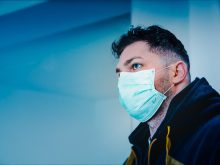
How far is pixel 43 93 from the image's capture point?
317 centimetres

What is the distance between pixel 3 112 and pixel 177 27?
6.26ft

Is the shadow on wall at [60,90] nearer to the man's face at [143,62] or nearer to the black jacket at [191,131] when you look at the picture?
the man's face at [143,62]

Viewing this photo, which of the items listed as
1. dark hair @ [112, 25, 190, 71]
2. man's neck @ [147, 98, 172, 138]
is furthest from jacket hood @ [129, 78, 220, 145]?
dark hair @ [112, 25, 190, 71]

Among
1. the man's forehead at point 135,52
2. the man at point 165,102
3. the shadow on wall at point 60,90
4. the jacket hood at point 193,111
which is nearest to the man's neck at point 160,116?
the man at point 165,102

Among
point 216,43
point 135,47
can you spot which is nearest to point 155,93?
point 135,47

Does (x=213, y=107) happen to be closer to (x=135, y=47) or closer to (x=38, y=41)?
(x=135, y=47)

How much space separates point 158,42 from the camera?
1.52 metres

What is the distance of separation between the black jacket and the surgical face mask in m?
0.12

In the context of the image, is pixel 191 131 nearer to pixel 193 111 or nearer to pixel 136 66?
pixel 193 111

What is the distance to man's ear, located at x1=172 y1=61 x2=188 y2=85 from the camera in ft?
4.63

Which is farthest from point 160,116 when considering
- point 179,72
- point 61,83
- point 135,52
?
point 61,83

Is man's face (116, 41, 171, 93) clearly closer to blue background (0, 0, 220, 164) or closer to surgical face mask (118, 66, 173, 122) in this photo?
surgical face mask (118, 66, 173, 122)

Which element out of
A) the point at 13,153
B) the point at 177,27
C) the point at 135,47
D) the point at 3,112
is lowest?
the point at 13,153

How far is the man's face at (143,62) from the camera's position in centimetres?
143
